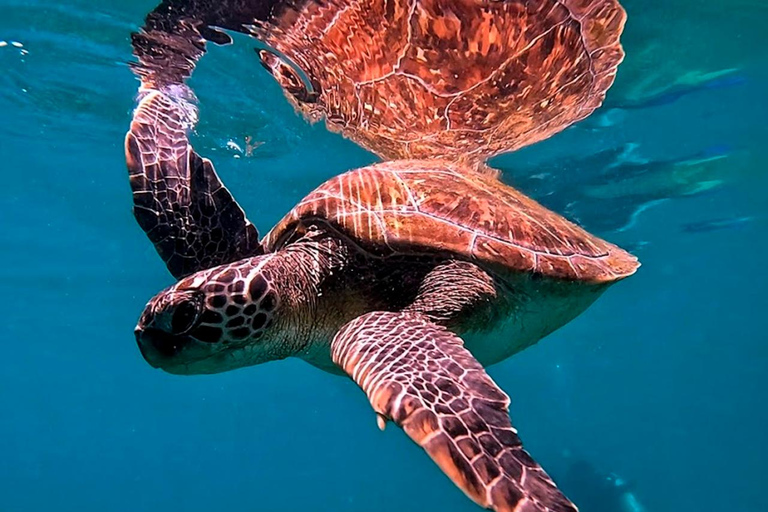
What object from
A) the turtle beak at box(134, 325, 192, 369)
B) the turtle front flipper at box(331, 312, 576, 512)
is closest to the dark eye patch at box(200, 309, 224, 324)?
the turtle beak at box(134, 325, 192, 369)

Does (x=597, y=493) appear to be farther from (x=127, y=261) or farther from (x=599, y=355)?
(x=599, y=355)

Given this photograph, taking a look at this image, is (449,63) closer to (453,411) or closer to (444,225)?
(444,225)

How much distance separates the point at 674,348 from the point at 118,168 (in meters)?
47.2

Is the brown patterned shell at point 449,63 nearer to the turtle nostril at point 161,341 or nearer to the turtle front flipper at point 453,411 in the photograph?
the turtle front flipper at point 453,411

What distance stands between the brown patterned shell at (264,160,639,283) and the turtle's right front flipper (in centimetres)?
39

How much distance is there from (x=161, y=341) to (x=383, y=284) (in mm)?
1445

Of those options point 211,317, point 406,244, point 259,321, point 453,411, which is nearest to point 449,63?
point 406,244

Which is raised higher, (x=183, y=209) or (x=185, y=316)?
(x=185, y=316)

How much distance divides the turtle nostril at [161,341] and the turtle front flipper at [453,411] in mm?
878

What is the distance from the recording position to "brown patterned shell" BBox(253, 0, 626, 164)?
4.94 metres

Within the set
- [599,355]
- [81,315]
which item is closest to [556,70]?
[81,315]

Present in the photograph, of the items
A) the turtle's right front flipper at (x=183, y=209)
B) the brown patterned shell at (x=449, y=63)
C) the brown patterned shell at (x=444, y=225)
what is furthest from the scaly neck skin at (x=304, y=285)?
the brown patterned shell at (x=449, y=63)

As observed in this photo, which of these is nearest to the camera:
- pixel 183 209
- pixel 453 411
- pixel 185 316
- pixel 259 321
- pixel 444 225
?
pixel 453 411

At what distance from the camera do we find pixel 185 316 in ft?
9.42
